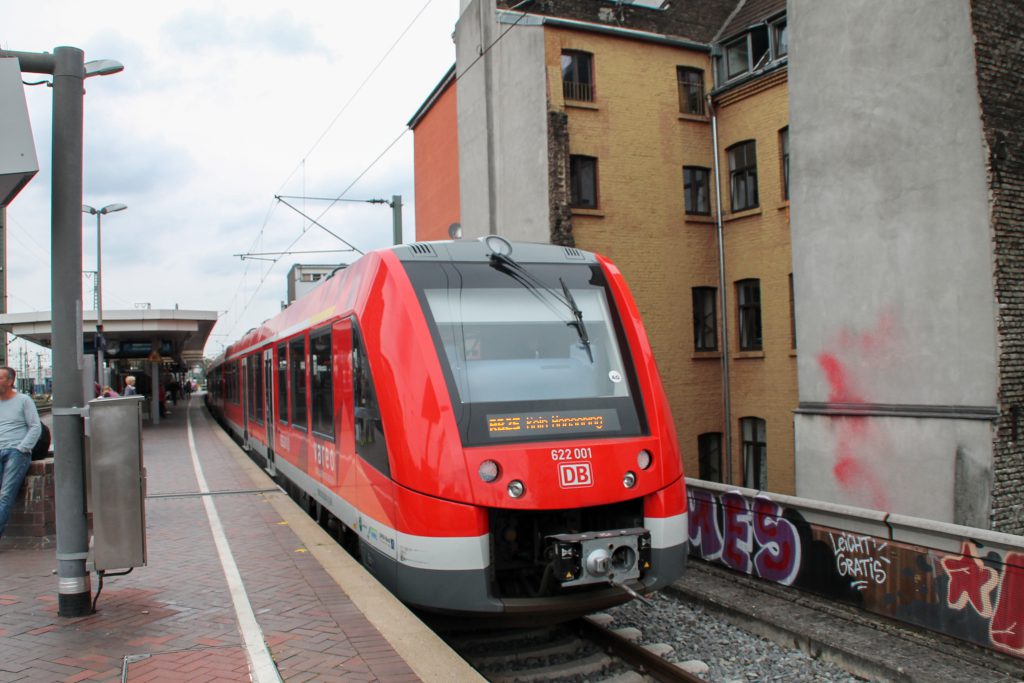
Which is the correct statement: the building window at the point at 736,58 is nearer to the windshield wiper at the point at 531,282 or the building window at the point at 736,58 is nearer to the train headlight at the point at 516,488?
the windshield wiper at the point at 531,282

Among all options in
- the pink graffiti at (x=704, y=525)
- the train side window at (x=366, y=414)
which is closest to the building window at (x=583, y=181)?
the pink graffiti at (x=704, y=525)

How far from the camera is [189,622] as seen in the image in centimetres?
570

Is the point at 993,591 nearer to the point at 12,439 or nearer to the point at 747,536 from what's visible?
the point at 747,536

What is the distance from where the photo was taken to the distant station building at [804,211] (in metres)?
11.5

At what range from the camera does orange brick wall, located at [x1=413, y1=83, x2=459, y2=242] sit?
25.5m

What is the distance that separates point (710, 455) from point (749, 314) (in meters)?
3.51

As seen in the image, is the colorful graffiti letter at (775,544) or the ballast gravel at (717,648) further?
the colorful graffiti letter at (775,544)

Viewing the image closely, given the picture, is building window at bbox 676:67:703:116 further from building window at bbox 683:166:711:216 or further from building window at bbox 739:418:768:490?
building window at bbox 739:418:768:490

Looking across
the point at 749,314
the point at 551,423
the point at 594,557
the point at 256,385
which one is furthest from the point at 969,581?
the point at 749,314

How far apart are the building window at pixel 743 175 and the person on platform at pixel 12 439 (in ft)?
54.2

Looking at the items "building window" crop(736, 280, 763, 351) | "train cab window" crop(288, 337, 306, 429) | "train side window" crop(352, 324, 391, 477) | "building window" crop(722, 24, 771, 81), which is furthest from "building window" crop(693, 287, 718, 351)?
"train side window" crop(352, 324, 391, 477)

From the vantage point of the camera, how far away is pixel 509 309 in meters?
6.86

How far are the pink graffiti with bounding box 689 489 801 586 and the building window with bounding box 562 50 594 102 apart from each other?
12.1 meters

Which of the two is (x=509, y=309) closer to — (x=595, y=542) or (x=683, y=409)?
(x=595, y=542)
